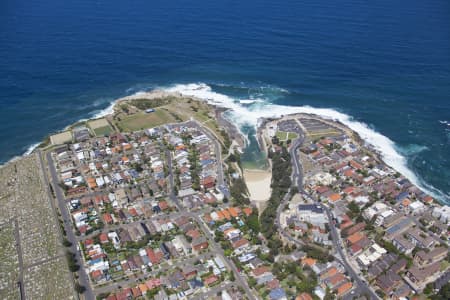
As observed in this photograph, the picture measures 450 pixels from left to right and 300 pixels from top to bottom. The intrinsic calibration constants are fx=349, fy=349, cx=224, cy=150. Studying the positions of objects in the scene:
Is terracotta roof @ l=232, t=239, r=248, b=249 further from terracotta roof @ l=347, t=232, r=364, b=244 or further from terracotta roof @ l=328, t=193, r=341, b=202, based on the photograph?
terracotta roof @ l=328, t=193, r=341, b=202

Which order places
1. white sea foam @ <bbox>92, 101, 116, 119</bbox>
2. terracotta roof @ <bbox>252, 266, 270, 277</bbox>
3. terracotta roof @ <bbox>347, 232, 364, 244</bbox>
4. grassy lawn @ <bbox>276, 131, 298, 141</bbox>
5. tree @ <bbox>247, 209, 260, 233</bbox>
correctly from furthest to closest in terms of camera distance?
white sea foam @ <bbox>92, 101, 116, 119</bbox> < grassy lawn @ <bbox>276, 131, 298, 141</bbox> < tree @ <bbox>247, 209, 260, 233</bbox> < terracotta roof @ <bbox>347, 232, 364, 244</bbox> < terracotta roof @ <bbox>252, 266, 270, 277</bbox>

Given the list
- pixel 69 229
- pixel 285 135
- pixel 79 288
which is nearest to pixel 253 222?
pixel 79 288

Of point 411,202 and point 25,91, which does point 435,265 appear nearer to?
point 411,202

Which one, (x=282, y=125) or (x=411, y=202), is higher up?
(x=282, y=125)

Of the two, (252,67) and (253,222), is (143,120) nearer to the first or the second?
(252,67)

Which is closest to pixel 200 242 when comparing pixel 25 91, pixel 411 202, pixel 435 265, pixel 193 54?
pixel 435 265

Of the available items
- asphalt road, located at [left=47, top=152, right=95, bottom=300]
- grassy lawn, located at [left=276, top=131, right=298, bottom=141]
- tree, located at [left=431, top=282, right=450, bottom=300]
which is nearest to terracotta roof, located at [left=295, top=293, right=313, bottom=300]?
tree, located at [left=431, top=282, right=450, bottom=300]
